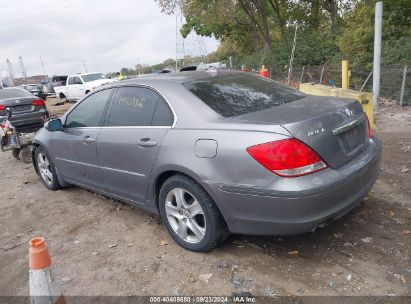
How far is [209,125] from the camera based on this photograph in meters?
3.24

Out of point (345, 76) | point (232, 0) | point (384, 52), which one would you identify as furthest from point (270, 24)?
point (345, 76)

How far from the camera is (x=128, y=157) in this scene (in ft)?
12.9

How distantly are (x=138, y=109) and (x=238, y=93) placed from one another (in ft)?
3.48

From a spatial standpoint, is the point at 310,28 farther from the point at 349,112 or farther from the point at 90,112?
the point at 349,112

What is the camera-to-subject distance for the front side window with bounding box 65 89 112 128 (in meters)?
4.50

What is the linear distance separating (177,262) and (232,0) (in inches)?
931

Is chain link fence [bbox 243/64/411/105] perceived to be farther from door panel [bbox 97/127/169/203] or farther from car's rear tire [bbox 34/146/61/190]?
car's rear tire [bbox 34/146/61/190]

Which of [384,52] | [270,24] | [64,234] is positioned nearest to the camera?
[64,234]

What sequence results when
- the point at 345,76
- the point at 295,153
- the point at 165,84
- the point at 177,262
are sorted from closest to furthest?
the point at 295,153
the point at 177,262
the point at 165,84
the point at 345,76

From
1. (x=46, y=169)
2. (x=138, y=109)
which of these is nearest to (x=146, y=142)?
(x=138, y=109)

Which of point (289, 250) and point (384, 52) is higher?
point (384, 52)

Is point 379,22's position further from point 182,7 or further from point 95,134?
point 182,7

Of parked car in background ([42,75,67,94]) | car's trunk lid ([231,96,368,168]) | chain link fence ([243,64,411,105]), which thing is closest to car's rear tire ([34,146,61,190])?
car's trunk lid ([231,96,368,168])

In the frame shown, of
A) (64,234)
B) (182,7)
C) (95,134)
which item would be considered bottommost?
(64,234)
